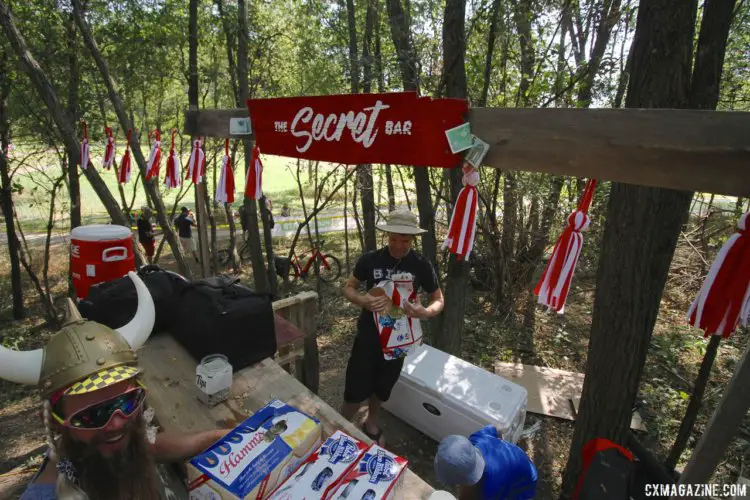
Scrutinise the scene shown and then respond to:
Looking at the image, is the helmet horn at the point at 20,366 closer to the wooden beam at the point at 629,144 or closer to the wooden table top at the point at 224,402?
the wooden table top at the point at 224,402

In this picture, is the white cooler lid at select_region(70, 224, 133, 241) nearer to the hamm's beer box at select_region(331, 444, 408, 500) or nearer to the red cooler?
the red cooler

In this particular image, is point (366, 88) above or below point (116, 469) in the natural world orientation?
above

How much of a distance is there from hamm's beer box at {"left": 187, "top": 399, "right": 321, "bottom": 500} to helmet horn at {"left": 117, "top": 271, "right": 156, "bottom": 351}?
525 millimetres

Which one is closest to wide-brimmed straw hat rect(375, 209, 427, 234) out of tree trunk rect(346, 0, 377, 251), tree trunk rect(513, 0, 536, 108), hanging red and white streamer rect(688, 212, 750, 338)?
hanging red and white streamer rect(688, 212, 750, 338)

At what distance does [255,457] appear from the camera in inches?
57.7

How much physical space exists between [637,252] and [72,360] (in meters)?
2.88

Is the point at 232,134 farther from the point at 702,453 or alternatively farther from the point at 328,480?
the point at 702,453

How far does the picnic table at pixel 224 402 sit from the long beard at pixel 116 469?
1.36 feet

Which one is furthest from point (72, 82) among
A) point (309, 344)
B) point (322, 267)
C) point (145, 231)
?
point (309, 344)

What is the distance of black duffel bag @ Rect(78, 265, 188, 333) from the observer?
235 cm

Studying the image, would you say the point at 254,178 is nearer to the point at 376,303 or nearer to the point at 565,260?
the point at 376,303

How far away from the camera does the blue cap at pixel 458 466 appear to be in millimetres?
1902

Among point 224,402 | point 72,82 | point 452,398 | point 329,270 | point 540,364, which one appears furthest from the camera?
point 329,270

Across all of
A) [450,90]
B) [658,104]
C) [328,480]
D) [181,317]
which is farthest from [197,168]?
[658,104]
